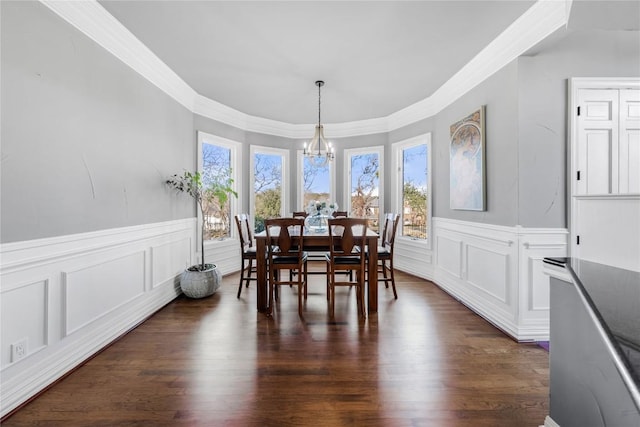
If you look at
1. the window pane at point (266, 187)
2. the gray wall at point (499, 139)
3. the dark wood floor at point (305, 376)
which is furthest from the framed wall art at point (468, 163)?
the window pane at point (266, 187)

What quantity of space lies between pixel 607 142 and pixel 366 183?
3.43m

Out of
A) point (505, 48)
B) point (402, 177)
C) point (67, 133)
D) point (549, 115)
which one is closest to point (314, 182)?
point (402, 177)

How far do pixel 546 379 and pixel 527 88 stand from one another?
2329 millimetres

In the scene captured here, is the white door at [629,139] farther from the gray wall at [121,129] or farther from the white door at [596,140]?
the gray wall at [121,129]

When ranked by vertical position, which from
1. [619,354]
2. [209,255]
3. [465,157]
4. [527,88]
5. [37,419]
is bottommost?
[37,419]

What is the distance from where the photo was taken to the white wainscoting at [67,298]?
170 cm

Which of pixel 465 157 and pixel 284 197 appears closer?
pixel 465 157

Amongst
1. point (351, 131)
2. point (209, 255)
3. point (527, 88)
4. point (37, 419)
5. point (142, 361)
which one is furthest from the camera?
point (351, 131)

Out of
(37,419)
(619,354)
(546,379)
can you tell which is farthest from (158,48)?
(546,379)

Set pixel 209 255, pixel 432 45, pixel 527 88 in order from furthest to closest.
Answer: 1. pixel 209 255
2. pixel 432 45
3. pixel 527 88

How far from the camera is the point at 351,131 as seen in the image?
18.2 feet

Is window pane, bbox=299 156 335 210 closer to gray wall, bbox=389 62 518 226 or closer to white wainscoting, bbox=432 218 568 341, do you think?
gray wall, bbox=389 62 518 226

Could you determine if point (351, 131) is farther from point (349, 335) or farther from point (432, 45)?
point (349, 335)

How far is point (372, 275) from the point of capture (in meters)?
3.21
